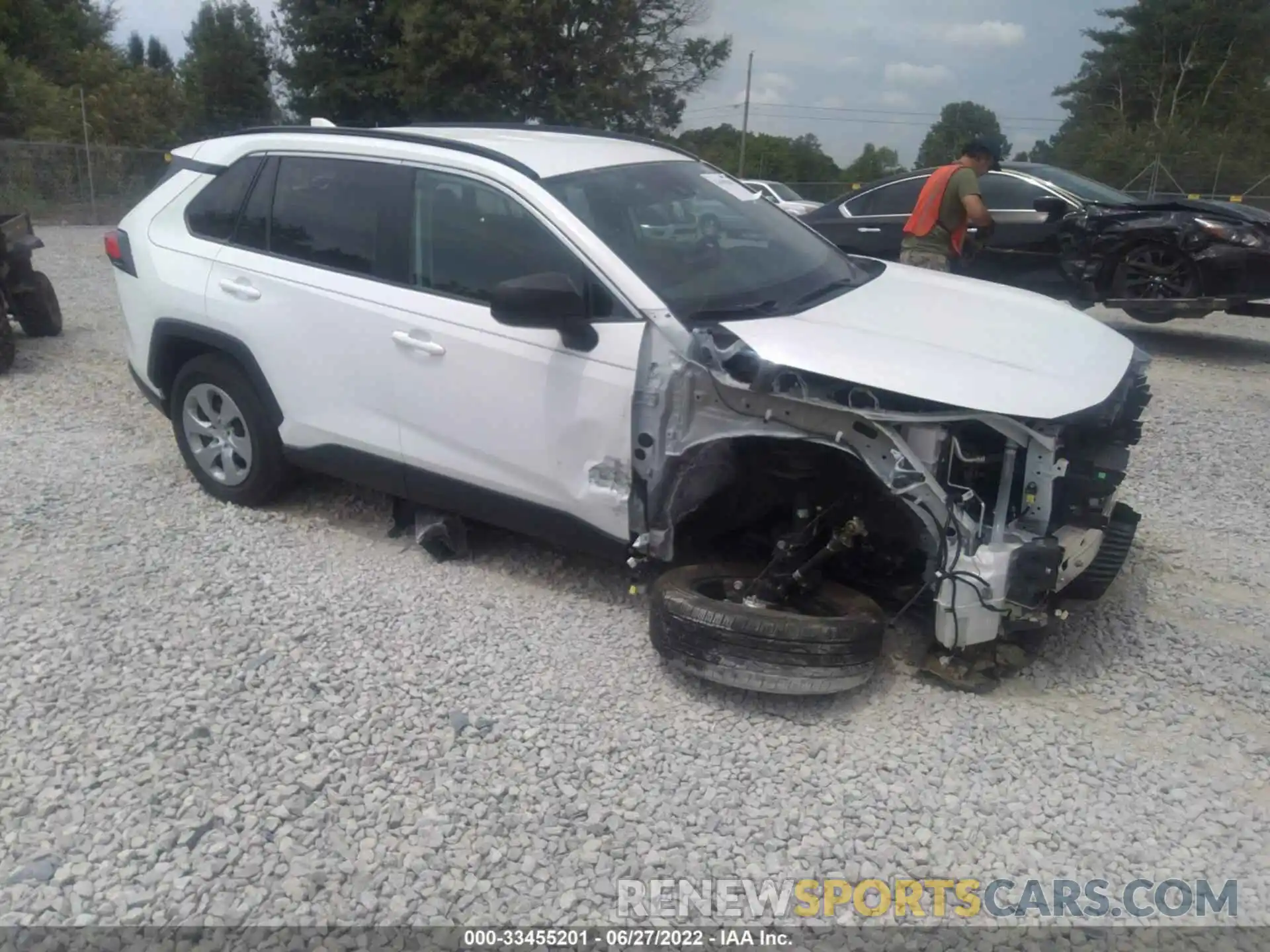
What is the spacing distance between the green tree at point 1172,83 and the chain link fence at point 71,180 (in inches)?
1057

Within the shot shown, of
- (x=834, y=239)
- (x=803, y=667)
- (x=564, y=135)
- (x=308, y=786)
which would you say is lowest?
(x=308, y=786)

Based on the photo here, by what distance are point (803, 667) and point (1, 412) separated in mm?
5855

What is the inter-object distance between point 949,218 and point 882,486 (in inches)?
186

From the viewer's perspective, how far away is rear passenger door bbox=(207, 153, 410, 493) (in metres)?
4.41

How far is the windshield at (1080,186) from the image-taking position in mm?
9961

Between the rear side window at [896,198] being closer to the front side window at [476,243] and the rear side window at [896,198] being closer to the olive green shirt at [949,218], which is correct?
the olive green shirt at [949,218]

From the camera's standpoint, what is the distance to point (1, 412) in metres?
6.88

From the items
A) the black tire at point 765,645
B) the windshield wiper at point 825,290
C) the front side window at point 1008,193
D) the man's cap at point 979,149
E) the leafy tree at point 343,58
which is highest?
the leafy tree at point 343,58

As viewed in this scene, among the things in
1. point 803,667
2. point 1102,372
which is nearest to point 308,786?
point 803,667

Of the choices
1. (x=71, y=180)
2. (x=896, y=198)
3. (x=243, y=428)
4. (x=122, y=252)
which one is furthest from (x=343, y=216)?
(x=71, y=180)

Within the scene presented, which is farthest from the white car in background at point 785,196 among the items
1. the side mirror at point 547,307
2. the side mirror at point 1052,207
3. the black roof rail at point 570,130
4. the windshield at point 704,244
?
the side mirror at point 547,307

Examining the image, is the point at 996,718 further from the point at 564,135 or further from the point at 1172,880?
the point at 564,135

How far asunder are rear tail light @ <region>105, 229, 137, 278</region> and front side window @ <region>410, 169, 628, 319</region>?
6.07ft

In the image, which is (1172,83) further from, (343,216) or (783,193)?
(343,216)
